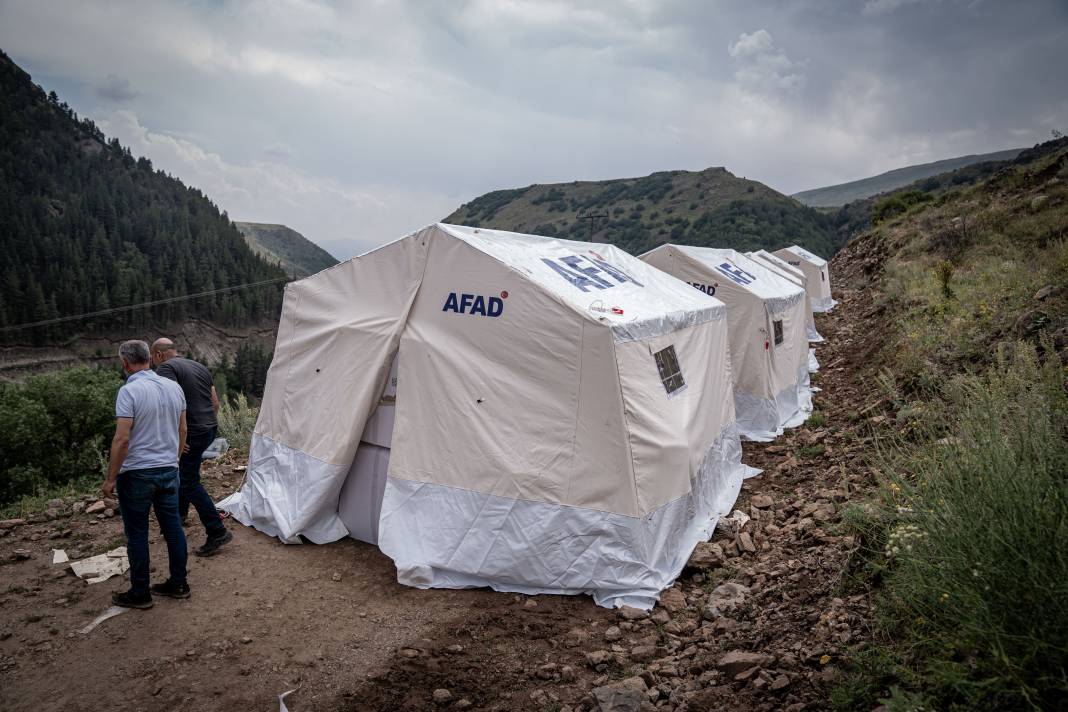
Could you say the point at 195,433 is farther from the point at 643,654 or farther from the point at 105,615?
the point at 643,654

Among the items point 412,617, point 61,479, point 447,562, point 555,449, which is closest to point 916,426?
point 555,449

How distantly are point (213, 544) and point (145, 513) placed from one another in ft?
3.94

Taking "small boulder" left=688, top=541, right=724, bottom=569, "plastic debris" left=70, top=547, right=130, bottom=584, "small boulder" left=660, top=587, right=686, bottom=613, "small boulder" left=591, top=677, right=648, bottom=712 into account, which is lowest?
"small boulder" left=660, top=587, right=686, bottom=613

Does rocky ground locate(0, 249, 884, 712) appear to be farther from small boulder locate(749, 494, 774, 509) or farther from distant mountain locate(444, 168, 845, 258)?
distant mountain locate(444, 168, 845, 258)

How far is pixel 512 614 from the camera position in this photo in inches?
168

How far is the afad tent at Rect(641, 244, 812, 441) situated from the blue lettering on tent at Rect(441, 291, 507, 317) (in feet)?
18.4

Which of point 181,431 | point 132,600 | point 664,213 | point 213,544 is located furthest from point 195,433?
point 664,213

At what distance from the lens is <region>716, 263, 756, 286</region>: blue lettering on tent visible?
9.90m

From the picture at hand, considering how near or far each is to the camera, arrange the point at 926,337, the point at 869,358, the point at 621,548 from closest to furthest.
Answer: the point at 621,548 < the point at 926,337 < the point at 869,358

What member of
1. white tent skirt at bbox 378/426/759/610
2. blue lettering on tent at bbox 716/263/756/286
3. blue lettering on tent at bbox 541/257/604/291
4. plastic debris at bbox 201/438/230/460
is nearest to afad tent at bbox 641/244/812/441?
blue lettering on tent at bbox 716/263/756/286

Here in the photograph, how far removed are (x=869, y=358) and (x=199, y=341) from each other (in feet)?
286

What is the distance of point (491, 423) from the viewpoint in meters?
4.78

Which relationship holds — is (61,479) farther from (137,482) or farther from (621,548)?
(621,548)

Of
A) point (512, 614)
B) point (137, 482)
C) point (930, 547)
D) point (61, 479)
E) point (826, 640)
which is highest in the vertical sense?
point (137, 482)
